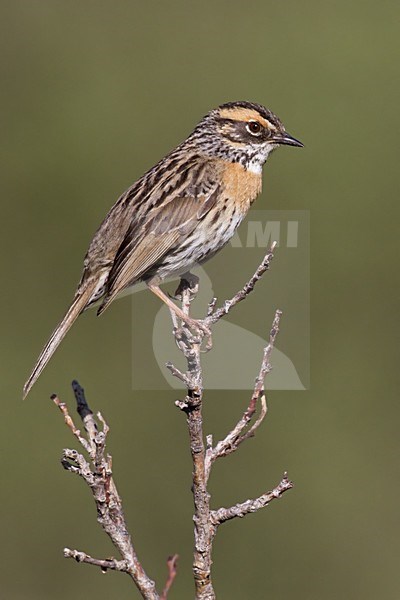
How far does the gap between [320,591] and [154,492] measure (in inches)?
60.4

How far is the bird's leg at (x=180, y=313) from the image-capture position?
16.6ft

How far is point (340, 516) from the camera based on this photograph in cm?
1005

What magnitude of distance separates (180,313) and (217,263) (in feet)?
6.15

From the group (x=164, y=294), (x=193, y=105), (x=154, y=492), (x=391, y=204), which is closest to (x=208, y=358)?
(x=164, y=294)

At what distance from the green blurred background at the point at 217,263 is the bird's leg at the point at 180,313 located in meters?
1.29

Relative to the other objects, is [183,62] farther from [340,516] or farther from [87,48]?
[340,516]

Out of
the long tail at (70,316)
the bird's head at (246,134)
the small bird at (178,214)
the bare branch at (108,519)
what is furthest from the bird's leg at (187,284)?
the bare branch at (108,519)

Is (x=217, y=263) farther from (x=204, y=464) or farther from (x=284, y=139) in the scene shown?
(x=204, y=464)

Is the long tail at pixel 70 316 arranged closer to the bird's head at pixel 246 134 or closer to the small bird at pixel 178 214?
the small bird at pixel 178 214

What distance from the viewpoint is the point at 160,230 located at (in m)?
5.94

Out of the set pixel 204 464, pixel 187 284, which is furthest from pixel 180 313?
pixel 204 464

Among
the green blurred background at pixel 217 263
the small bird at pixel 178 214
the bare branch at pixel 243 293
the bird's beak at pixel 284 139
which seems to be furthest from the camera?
the green blurred background at pixel 217 263

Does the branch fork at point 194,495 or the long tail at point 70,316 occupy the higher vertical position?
the long tail at point 70,316
